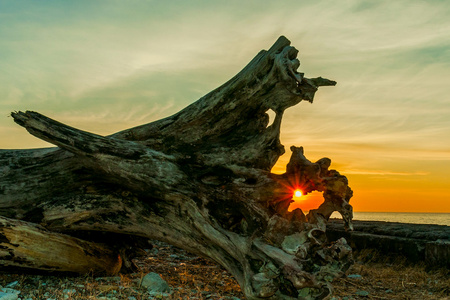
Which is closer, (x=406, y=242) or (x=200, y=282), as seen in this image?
(x=200, y=282)

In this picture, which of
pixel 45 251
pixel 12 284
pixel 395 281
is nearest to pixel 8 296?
pixel 12 284

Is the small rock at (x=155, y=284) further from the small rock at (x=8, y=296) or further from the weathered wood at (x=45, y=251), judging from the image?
the small rock at (x=8, y=296)

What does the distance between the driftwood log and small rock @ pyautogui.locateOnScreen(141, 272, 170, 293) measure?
58cm

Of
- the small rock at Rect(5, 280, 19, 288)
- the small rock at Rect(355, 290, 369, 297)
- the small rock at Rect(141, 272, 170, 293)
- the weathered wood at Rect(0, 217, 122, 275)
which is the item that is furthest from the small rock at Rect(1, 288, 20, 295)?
the small rock at Rect(355, 290, 369, 297)

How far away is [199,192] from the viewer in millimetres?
5562

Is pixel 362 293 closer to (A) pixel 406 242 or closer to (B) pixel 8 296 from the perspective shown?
(A) pixel 406 242

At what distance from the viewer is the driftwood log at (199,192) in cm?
498

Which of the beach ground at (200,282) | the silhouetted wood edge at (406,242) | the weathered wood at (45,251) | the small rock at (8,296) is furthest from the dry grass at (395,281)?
the small rock at (8,296)

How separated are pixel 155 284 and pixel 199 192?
1.30 m

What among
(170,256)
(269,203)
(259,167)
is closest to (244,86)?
(259,167)

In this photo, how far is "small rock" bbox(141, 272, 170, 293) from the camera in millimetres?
5352

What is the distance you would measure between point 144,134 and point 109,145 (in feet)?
2.43

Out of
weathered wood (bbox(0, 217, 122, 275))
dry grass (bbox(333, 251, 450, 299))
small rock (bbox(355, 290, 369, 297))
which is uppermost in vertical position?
weathered wood (bbox(0, 217, 122, 275))

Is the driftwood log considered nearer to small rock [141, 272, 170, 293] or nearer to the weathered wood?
the weathered wood
